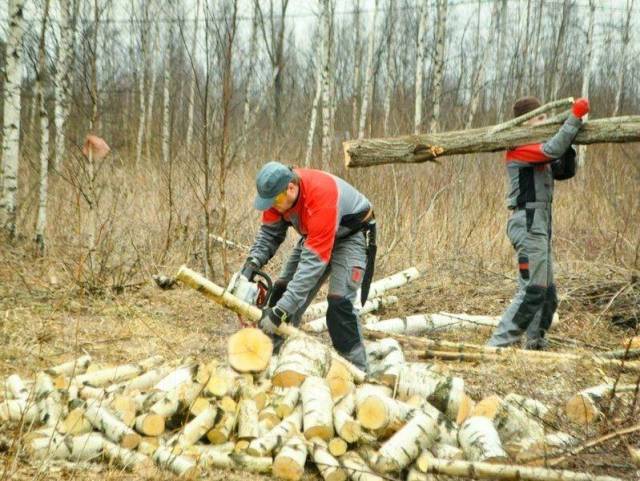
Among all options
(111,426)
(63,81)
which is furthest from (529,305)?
(63,81)

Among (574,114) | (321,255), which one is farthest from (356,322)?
(574,114)

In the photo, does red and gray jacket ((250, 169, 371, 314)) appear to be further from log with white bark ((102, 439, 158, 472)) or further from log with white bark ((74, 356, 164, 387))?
log with white bark ((102, 439, 158, 472))

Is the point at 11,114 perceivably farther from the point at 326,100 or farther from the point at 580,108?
the point at 580,108

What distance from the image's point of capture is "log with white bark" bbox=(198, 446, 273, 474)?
3.48 meters

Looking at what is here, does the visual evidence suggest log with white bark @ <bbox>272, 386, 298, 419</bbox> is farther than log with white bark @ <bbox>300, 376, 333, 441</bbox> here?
Yes

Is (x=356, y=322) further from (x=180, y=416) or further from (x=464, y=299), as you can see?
(x=464, y=299)

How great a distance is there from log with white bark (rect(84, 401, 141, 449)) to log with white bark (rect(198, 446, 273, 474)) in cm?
37

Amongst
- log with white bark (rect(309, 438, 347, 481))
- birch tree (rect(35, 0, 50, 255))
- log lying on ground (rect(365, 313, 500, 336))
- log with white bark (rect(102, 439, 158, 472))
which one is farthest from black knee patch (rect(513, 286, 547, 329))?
birch tree (rect(35, 0, 50, 255))

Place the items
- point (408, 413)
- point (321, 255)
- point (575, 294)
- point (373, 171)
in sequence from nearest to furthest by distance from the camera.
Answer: point (408, 413), point (321, 255), point (575, 294), point (373, 171)

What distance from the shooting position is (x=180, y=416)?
3.87 meters

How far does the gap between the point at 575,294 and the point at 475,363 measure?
2.15 metres

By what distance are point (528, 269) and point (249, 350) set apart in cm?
255

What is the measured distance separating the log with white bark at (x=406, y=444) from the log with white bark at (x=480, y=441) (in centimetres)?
18

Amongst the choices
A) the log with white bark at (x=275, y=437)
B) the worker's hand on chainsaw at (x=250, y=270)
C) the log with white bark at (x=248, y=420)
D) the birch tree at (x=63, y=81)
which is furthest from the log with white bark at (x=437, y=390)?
the birch tree at (x=63, y=81)
